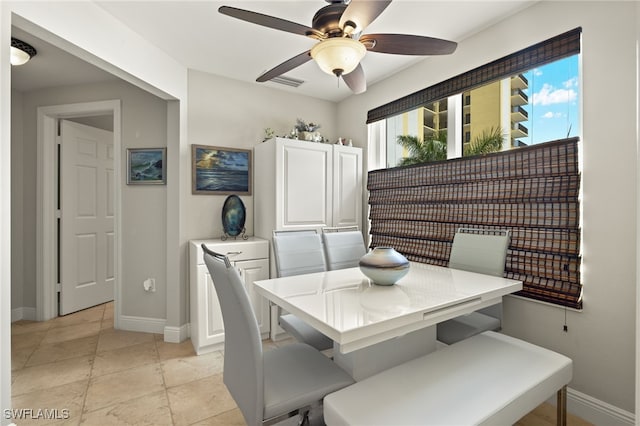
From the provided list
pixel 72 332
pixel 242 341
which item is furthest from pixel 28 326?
pixel 242 341

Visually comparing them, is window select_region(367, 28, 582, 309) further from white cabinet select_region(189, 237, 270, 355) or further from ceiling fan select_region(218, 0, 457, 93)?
white cabinet select_region(189, 237, 270, 355)

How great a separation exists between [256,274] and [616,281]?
8.40ft

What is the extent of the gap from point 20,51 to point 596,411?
474 centimetres

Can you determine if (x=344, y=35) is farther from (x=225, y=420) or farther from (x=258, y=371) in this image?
(x=225, y=420)

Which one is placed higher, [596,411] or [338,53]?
[338,53]

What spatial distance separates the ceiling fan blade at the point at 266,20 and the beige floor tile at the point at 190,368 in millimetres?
2374

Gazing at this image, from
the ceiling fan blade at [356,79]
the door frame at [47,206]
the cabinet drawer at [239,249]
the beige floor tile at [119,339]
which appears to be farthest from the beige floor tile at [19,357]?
the ceiling fan blade at [356,79]

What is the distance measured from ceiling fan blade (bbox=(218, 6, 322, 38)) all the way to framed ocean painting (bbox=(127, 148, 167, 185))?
2003 millimetres

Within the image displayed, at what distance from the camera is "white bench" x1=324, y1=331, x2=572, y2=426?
1.15 meters

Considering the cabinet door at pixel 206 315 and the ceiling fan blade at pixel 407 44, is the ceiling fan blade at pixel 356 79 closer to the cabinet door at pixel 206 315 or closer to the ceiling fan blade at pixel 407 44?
the ceiling fan blade at pixel 407 44

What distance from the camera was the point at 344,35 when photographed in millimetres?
1587

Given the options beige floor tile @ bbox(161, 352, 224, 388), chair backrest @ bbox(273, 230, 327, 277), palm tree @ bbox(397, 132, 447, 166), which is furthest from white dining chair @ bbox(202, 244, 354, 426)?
palm tree @ bbox(397, 132, 447, 166)

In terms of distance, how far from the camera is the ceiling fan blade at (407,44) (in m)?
1.65

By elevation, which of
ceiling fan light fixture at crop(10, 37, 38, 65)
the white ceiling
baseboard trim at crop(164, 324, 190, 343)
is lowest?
baseboard trim at crop(164, 324, 190, 343)
